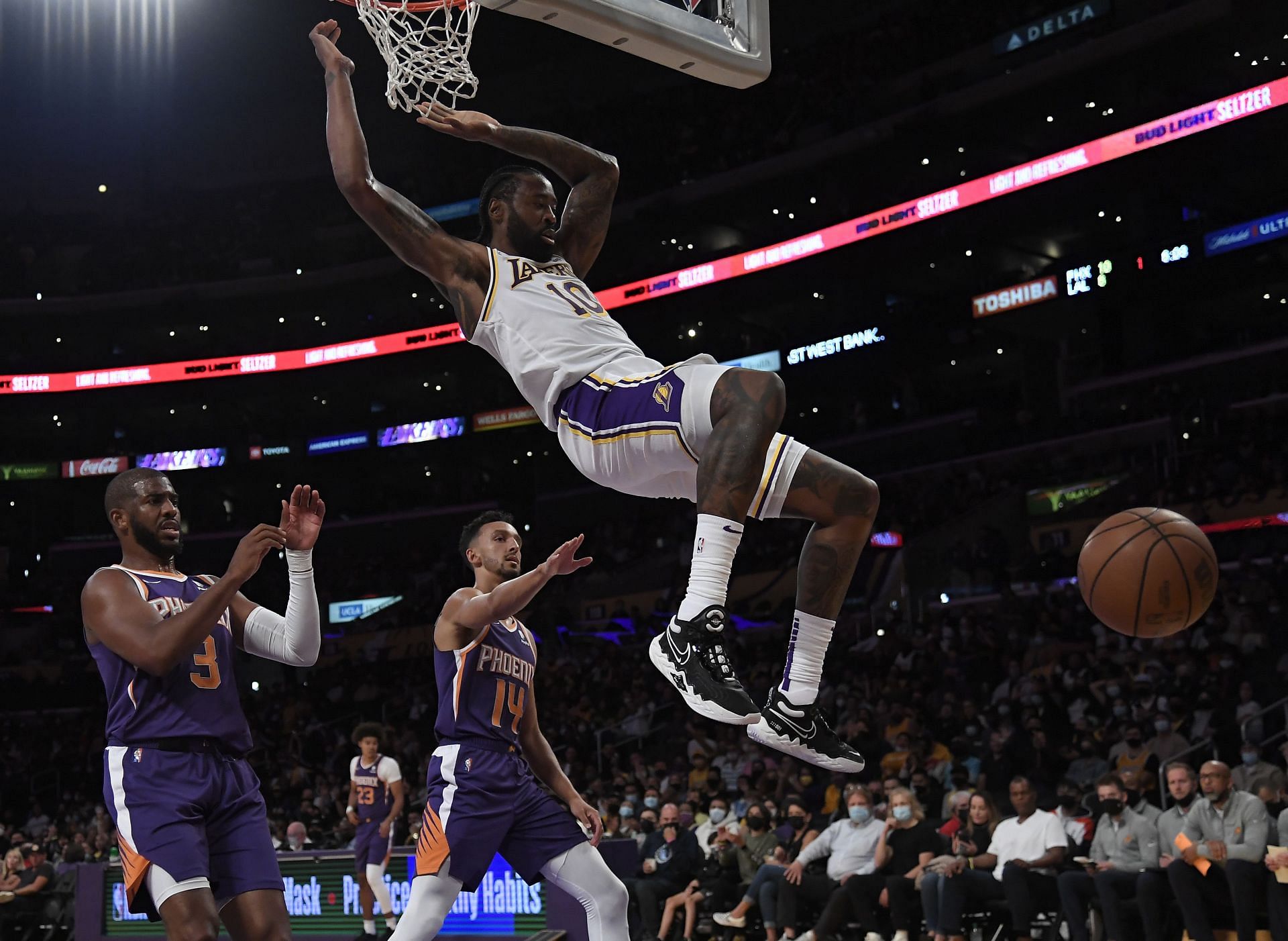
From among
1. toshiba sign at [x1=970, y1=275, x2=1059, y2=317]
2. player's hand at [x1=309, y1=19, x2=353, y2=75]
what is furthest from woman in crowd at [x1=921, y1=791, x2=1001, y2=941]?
toshiba sign at [x1=970, y1=275, x2=1059, y2=317]

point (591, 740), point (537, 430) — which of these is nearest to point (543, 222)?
point (591, 740)

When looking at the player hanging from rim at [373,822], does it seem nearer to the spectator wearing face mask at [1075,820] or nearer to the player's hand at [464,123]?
the spectator wearing face mask at [1075,820]

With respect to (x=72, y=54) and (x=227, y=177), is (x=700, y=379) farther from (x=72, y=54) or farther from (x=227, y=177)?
(x=227, y=177)

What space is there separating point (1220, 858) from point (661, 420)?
628cm

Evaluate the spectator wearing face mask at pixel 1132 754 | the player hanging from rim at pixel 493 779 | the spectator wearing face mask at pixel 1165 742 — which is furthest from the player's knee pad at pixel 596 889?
the spectator wearing face mask at pixel 1165 742

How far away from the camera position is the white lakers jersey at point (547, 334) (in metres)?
3.91

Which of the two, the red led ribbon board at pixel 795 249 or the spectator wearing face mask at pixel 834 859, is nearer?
the spectator wearing face mask at pixel 834 859

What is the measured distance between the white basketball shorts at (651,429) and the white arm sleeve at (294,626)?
1.61m

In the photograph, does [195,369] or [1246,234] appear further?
[195,369]

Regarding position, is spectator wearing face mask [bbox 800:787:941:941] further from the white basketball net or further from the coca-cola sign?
the coca-cola sign

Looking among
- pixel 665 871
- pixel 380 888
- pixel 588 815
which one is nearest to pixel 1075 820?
pixel 665 871

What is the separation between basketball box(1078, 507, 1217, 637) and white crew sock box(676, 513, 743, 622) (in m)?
2.91

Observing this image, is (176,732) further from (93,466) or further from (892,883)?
(93,466)

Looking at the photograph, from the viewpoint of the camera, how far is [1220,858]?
8203 millimetres
